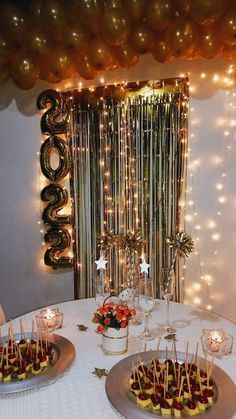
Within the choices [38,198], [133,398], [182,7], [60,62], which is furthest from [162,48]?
[133,398]

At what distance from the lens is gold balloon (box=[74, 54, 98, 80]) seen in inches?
97.8

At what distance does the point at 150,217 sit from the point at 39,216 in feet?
3.24

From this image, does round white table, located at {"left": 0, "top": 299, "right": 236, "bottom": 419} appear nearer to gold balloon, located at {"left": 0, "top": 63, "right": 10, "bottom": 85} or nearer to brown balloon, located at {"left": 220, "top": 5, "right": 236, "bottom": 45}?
brown balloon, located at {"left": 220, "top": 5, "right": 236, "bottom": 45}

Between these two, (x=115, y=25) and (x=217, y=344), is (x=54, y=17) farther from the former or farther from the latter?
(x=217, y=344)

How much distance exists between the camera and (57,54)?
8.11 feet

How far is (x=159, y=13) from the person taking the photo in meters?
2.18

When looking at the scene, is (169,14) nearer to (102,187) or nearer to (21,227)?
(102,187)

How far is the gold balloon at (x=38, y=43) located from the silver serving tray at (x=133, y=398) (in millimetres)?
2029

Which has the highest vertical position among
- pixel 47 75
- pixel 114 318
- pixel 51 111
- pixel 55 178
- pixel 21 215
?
pixel 47 75

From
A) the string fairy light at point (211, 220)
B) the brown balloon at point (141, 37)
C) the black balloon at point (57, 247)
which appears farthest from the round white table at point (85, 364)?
the brown balloon at point (141, 37)

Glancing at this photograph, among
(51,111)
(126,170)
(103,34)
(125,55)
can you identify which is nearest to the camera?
(103,34)

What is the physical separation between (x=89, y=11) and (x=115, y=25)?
0.20 meters

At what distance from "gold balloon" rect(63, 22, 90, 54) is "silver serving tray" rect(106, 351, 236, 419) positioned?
6.31 feet

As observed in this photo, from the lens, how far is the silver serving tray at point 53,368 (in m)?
1.22
